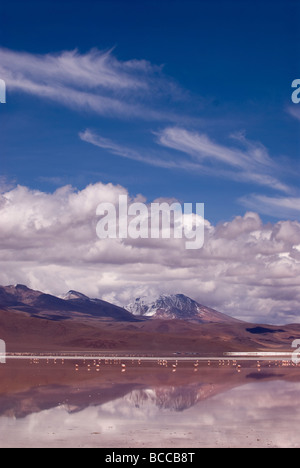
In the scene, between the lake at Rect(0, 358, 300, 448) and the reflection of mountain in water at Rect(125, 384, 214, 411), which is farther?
the reflection of mountain in water at Rect(125, 384, 214, 411)

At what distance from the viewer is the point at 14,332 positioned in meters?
160

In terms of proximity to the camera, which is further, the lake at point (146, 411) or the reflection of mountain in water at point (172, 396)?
the reflection of mountain in water at point (172, 396)

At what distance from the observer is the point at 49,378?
4972 centimetres

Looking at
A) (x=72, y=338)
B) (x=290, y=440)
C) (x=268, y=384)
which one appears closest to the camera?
(x=290, y=440)

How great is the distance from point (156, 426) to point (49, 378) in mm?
25105

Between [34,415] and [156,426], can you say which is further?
[34,415]

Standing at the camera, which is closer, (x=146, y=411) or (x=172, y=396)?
(x=146, y=411)

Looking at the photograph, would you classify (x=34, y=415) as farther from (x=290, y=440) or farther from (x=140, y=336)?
(x=140, y=336)
